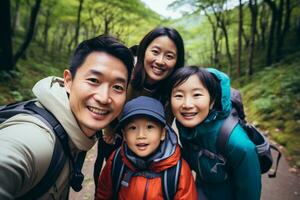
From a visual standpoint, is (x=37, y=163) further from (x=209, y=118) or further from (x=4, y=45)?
(x=4, y=45)

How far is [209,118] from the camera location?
2.32 m

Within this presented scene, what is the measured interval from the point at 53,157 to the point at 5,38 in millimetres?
7523

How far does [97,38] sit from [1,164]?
46.4 inches

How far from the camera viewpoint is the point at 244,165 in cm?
219

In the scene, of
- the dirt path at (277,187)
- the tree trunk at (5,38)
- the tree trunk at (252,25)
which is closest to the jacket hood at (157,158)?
the dirt path at (277,187)

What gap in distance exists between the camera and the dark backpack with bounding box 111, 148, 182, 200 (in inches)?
88.4

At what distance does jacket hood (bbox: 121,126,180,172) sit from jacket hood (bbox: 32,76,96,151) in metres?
0.57

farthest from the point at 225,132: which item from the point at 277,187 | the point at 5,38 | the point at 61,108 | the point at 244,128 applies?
the point at 5,38

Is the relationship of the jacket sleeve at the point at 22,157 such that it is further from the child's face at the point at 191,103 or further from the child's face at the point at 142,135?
the child's face at the point at 191,103

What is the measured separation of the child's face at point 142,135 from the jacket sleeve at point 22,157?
91cm

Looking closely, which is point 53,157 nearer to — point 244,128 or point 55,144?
point 55,144

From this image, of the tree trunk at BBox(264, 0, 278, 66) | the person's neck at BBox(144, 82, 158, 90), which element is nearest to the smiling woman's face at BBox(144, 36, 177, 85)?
the person's neck at BBox(144, 82, 158, 90)

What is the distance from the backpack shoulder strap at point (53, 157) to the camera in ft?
5.10

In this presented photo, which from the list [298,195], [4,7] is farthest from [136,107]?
[4,7]
